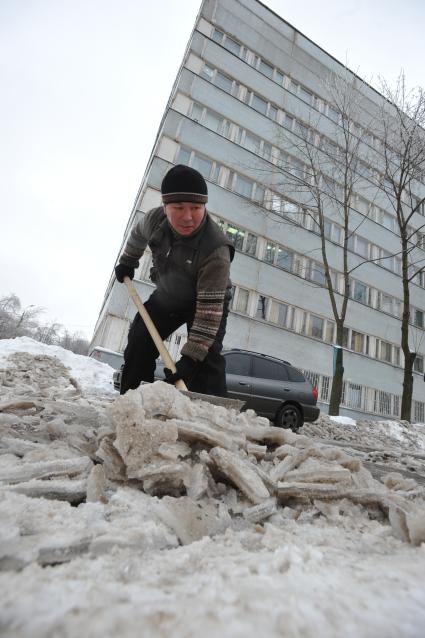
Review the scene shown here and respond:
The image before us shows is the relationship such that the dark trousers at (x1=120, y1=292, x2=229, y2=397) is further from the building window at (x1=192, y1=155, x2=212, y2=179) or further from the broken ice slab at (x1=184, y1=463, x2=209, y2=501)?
the building window at (x1=192, y1=155, x2=212, y2=179)

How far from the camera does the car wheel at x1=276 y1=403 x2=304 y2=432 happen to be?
23.7ft

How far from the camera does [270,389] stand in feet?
23.7

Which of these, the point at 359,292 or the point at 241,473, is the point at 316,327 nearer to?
the point at 359,292

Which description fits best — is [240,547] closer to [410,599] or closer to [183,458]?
[410,599]

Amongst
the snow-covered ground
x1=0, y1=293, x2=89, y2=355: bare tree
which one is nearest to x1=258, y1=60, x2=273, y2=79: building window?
the snow-covered ground

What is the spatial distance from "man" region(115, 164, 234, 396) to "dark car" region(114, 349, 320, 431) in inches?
165

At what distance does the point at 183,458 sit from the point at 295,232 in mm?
15864

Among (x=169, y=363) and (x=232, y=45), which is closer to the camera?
(x=169, y=363)

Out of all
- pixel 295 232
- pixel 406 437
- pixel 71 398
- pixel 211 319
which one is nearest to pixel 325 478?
pixel 211 319

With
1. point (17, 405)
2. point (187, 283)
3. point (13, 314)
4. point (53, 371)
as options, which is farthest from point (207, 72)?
point (13, 314)

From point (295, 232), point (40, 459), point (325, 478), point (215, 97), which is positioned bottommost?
point (40, 459)

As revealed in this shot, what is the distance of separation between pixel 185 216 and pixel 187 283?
0.55 m

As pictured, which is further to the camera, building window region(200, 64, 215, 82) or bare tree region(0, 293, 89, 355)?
bare tree region(0, 293, 89, 355)

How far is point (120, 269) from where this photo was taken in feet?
10.8
